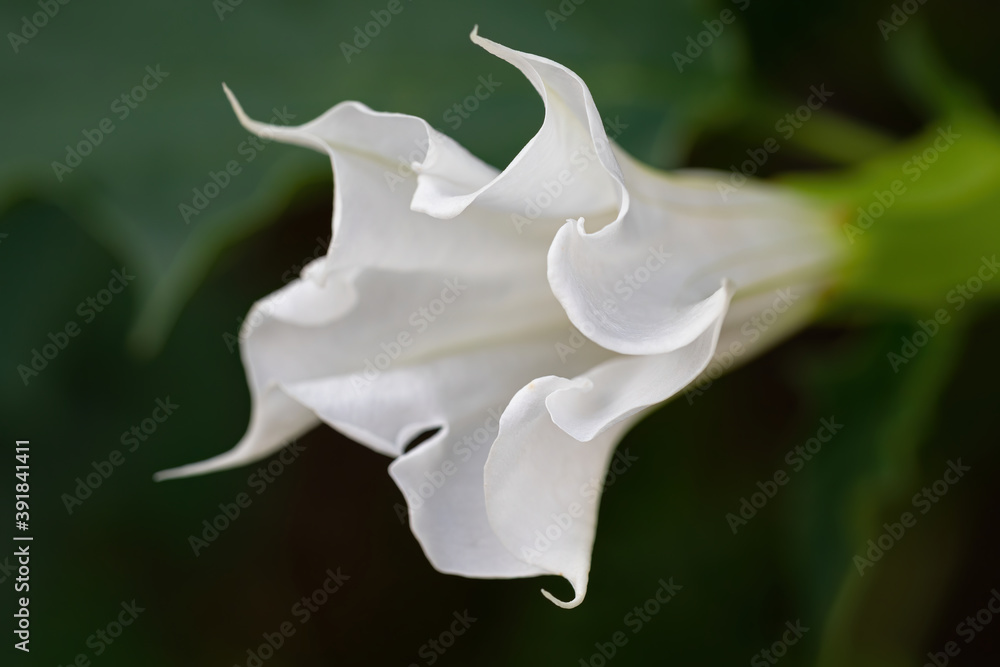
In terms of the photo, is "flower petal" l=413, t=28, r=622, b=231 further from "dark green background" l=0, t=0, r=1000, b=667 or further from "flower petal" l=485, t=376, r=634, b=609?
"dark green background" l=0, t=0, r=1000, b=667

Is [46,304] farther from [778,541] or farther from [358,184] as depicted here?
[778,541]

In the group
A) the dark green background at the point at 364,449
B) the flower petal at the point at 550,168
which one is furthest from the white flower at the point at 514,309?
the dark green background at the point at 364,449

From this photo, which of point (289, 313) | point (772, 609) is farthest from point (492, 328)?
point (772, 609)

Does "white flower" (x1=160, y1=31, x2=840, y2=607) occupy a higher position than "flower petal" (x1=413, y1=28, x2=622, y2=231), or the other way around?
"flower petal" (x1=413, y1=28, x2=622, y2=231)

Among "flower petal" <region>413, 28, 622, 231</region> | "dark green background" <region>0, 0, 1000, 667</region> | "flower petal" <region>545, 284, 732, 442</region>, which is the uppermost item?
"flower petal" <region>413, 28, 622, 231</region>

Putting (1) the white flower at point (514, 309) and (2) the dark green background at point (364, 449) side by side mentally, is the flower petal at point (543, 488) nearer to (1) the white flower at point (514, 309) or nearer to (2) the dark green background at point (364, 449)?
(1) the white flower at point (514, 309)

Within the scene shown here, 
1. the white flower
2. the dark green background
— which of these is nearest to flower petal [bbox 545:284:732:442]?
the white flower
